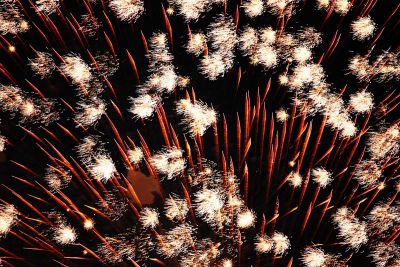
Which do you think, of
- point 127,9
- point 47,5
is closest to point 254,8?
point 127,9

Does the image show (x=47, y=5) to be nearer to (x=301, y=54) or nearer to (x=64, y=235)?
(x=64, y=235)

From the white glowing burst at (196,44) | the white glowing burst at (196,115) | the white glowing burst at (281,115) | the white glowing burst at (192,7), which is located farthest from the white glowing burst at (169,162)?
the white glowing burst at (192,7)

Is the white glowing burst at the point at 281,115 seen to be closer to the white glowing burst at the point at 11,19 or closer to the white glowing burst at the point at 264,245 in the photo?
the white glowing burst at the point at 264,245

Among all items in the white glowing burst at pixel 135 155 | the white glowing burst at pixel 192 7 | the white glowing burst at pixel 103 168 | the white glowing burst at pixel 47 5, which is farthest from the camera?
the white glowing burst at pixel 192 7

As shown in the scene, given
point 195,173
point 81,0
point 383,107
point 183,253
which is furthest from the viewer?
point 81,0

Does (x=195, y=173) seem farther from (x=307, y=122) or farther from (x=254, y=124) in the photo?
(x=307, y=122)

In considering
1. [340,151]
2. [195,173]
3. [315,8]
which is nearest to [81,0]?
[195,173]
